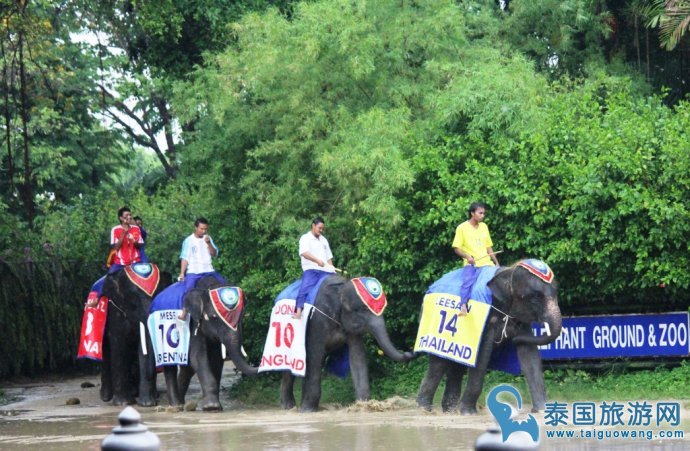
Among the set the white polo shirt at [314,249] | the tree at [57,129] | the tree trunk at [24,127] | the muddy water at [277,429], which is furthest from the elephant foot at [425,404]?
the tree at [57,129]

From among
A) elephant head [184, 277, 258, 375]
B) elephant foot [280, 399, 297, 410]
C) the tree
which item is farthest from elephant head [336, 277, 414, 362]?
the tree

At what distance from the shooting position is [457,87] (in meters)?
17.2

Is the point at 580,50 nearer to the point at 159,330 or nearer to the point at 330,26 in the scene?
the point at 330,26

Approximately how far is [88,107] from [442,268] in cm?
2254

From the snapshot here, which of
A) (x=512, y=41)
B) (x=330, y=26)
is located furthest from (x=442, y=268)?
(x=512, y=41)

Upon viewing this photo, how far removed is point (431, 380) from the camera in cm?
1562

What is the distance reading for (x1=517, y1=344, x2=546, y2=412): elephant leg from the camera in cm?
1462

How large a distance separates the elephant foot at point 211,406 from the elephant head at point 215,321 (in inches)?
22.6

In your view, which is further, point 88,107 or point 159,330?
point 88,107

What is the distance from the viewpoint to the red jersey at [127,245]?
1931 centimetres

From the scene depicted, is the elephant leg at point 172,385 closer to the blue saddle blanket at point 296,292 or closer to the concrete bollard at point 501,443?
the blue saddle blanket at point 296,292

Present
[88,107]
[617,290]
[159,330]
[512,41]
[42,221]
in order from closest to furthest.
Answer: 1. [617,290]
2. [159,330]
3. [512,41]
4. [42,221]
5. [88,107]

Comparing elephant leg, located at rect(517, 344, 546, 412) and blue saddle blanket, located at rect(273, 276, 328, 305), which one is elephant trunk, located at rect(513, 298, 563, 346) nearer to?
elephant leg, located at rect(517, 344, 546, 412)

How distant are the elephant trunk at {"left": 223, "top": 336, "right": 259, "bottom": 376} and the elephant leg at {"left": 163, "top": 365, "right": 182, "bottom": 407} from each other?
5.25 ft
